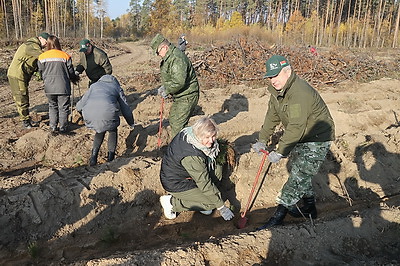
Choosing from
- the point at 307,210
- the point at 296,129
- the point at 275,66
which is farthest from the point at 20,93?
the point at 307,210

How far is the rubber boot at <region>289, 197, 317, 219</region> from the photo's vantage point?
386cm

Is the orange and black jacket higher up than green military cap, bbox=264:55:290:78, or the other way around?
green military cap, bbox=264:55:290:78

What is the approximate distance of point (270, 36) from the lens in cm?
2811

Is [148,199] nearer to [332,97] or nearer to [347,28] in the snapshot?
[332,97]

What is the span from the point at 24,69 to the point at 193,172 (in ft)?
16.7

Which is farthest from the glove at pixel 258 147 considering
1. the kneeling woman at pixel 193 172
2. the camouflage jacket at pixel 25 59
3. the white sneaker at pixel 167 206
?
the camouflage jacket at pixel 25 59

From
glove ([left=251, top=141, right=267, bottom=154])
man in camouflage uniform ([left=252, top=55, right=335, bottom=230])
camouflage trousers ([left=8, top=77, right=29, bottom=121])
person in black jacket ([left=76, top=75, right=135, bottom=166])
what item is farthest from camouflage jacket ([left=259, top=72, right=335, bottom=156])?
camouflage trousers ([left=8, top=77, right=29, bottom=121])

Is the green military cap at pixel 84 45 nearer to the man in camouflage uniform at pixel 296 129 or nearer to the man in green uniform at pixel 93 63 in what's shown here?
the man in green uniform at pixel 93 63

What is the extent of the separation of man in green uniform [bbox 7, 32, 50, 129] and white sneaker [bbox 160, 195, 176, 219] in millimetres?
4310

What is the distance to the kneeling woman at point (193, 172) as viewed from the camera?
3207 mm

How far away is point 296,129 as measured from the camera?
3115 mm

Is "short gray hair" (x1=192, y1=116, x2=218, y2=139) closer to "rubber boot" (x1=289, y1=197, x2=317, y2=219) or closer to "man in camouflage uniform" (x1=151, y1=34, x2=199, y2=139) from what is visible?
"rubber boot" (x1=289, y1=197, x2=317, y2=219)

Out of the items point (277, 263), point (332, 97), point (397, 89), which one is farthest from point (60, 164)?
point (397, 89)

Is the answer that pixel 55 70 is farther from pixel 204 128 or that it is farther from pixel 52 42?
pixel 204 128
